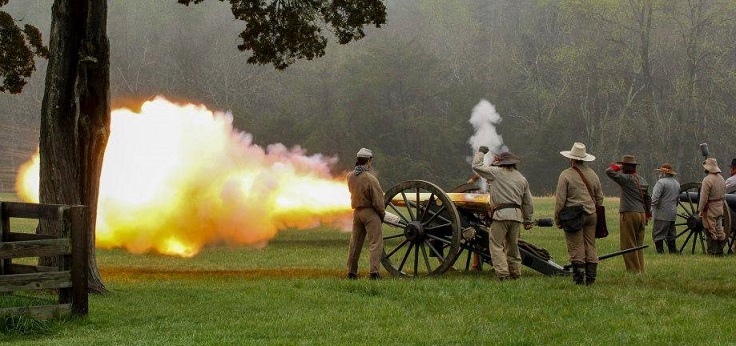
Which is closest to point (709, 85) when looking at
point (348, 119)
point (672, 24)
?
point (672, 24)

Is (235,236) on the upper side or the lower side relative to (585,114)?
lower

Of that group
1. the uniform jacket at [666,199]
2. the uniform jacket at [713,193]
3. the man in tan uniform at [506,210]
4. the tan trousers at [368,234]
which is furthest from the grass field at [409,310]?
the uniform jacket at [666,199]

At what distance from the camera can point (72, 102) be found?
44.9 feet

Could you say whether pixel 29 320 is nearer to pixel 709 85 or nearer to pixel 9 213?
pixel 9 213

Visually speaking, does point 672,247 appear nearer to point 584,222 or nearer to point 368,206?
point 584,222

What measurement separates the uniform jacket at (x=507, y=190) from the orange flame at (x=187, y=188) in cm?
824

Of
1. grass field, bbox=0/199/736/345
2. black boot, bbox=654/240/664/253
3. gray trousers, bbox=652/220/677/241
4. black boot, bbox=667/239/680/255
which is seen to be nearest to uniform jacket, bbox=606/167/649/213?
grass field, bbox=0/199/736/345

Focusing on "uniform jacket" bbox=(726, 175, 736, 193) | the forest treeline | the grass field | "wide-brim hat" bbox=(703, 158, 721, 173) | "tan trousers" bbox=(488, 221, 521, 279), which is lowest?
the grass field

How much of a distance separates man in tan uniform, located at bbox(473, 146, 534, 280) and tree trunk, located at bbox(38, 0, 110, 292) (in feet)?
18.1

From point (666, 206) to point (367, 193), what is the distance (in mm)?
8356

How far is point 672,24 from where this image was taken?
225 ft

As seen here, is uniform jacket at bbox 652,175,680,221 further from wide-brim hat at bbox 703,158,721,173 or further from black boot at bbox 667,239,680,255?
wide-brim hat at bbox 703,158,721,173

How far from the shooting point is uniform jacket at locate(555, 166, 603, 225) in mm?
13445

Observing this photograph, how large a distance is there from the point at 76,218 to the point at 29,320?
1305mm
